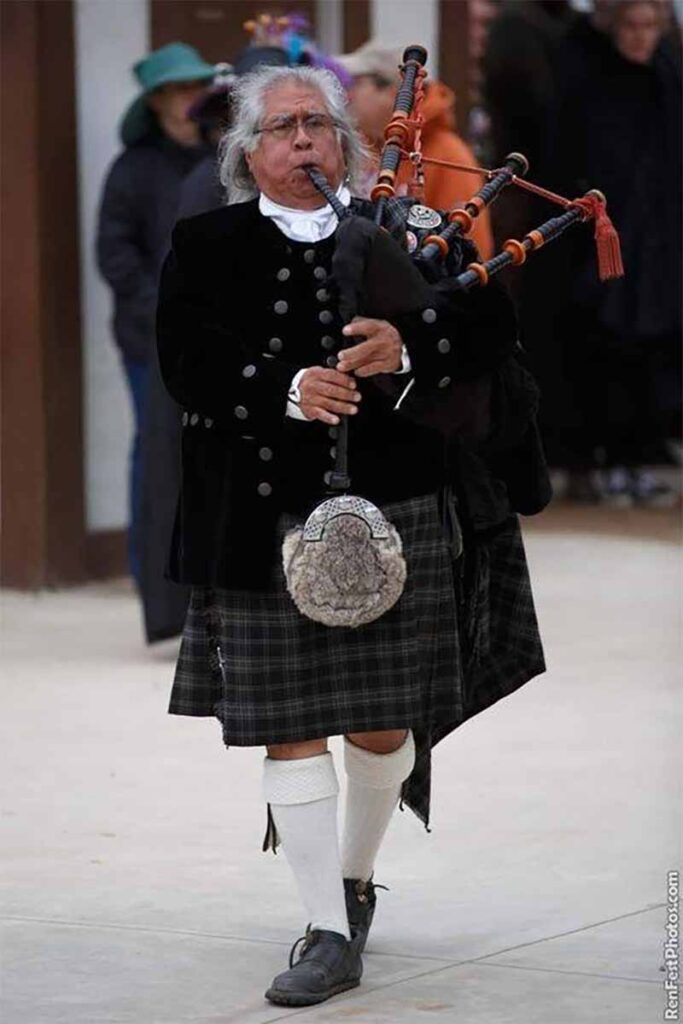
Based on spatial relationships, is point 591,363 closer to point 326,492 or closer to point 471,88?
point 471,88

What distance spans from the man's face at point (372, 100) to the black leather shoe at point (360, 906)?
327cm

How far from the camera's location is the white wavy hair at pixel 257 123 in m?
4.51

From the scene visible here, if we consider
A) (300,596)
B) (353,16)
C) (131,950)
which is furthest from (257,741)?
(353,16)

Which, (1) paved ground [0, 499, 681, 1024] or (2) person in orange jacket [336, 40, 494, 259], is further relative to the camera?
(2) person in orange jacket [336, 40, 494, 259]

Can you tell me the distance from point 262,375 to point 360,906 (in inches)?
42.4

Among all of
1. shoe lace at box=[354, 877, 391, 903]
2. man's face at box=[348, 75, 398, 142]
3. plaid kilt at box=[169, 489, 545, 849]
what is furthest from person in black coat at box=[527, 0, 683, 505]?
plaid kilt at box=[169, 489, 545, 849]

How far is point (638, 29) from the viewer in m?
10.9

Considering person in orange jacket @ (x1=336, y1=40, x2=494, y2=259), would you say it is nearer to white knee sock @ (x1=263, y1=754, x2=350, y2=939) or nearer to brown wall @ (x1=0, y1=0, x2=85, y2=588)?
brown wall @ (x1=0, y1=0, x2=85, y2=588)

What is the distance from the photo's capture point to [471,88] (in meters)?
11.1

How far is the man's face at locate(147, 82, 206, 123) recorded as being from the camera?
8750 mm

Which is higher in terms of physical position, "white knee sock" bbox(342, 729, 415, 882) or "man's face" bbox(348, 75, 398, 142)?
"man's face" bbox(348, 75, 398, 142)

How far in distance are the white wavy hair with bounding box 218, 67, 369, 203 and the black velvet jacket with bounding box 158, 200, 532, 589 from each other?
152mm

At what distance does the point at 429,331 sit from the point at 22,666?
3.83 meters

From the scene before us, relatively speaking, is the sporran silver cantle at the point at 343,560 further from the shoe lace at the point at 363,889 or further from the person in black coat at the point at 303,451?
the shoe lace at the point at 363,889
